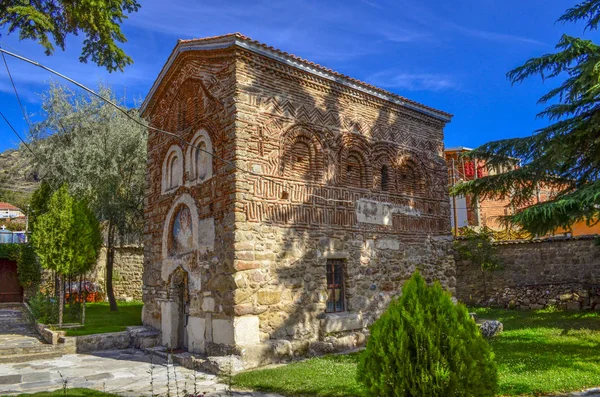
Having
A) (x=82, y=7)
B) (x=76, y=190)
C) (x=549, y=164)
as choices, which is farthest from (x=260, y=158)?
(x=76, y=190)

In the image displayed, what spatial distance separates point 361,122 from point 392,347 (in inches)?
282

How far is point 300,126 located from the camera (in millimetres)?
9391

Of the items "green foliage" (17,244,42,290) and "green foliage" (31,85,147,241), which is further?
Result: "green foliage" (17,244,42,290)

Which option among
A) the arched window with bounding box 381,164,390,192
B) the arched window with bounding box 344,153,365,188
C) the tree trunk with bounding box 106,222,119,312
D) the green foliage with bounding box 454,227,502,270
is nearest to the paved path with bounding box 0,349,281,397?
the arched window with bounding box 344,153,365,188

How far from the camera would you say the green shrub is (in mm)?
3973

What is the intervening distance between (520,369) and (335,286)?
3896 mm

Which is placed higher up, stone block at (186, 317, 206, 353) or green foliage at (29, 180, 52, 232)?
green foliage at (29, 180, 52, 232)

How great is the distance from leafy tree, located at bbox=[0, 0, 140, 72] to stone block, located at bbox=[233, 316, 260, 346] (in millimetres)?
5198

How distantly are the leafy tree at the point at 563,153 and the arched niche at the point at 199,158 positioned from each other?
5.91m

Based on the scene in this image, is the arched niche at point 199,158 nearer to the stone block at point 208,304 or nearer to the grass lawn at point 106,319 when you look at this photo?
the stone block at point 208,304

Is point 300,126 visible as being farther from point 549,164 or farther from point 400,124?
point 549,164

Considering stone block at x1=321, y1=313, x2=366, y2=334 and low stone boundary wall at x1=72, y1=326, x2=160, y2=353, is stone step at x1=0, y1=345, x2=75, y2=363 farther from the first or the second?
stone block at x1=321, y1=313, x2=366, y2=334

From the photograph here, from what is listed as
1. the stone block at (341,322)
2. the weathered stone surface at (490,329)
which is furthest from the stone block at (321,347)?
the weathered stone surface at (490,329)

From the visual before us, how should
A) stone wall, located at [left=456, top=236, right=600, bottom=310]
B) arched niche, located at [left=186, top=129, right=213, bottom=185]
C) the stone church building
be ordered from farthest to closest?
stone wall, located at [left=456, top=236, right=600, bottom=310] → arched niche, located at [left=186, top=129, right=213, bottom=185] → the stone church building
